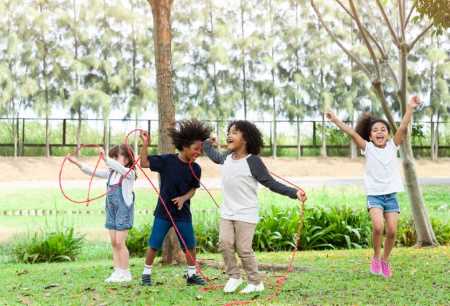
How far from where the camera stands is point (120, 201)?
20.0 ft

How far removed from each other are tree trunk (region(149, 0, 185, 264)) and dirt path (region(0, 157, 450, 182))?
52.1ft

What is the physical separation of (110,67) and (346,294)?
2086cm

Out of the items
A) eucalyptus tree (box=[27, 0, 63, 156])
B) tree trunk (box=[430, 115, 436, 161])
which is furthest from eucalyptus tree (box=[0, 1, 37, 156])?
tree trunk (box=[430, 115, 436, 161])

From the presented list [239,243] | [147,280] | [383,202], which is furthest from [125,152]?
[383,202]

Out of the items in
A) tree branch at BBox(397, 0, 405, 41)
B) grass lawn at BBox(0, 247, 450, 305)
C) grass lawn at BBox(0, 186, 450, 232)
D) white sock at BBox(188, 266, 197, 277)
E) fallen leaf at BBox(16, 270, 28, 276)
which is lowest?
grass lawn at BBox(0, 186, 450, 232)

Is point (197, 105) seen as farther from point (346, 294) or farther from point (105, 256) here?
point (346, 294)

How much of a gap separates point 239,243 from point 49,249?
424 cm

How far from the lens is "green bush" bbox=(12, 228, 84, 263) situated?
881 centimetres

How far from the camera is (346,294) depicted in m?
5.52

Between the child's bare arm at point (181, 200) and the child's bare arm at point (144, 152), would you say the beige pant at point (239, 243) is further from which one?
the child's bare arm at point (144, 152)

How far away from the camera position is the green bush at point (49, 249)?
8812 millimetres

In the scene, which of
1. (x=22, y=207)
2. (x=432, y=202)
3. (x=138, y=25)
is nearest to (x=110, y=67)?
(x=138, y=25)

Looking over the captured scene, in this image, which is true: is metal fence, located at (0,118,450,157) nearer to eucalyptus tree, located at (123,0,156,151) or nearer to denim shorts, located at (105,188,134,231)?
eucalyptus tree, located at (123,0,156,151)

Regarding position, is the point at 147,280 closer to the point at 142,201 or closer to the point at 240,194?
the point at 240,194
